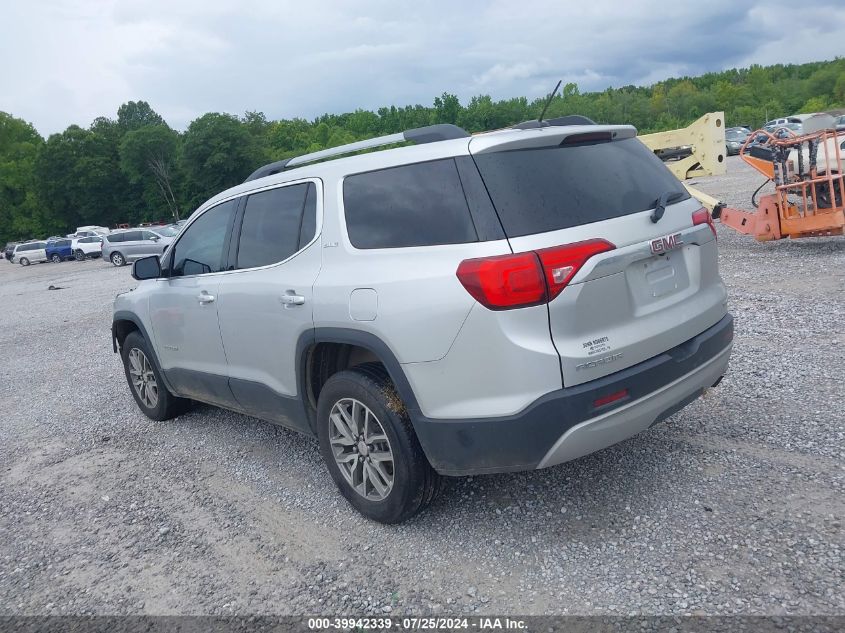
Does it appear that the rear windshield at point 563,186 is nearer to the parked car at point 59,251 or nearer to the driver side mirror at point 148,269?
the driver side mirror at point 148,269

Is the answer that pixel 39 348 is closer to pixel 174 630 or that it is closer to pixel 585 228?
pixel 174 630

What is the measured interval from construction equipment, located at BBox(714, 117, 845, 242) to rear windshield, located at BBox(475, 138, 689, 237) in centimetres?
706

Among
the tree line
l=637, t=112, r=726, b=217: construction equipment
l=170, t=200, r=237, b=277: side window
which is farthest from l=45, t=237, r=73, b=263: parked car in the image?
l=170, t=200, r=237, b=277: side window

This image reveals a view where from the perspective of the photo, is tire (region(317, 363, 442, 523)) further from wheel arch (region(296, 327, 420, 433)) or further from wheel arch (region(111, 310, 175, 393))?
wheel arch (region(111, 310, 175, 393))

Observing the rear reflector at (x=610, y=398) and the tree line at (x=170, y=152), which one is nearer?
the rear reflector at (x=610, y=398)

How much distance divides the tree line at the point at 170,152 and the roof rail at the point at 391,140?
65.9 metres

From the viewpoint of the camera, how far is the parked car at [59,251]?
142 ft

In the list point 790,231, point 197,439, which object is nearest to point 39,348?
point 197,439

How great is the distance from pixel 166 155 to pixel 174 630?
87.3 m

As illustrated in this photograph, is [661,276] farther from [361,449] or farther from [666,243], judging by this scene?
[361,449]

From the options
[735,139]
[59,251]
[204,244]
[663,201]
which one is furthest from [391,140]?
[59,251]

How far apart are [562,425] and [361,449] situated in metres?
1.18

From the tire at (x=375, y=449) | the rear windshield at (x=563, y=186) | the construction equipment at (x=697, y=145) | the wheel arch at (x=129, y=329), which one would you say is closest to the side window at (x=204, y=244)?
the wheel arch at (x=129, y=329)

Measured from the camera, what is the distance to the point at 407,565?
10.5 feet
